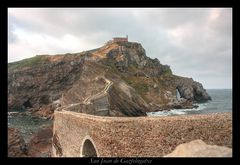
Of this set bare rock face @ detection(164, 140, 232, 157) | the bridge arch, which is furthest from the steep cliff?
bare rock face @ detection(164, 140, 232, 157)

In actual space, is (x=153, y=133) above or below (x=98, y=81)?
below

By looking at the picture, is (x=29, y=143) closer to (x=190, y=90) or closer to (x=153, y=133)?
(x=153, y=133)

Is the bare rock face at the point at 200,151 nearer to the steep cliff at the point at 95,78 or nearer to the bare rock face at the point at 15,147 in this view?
the bare rock face at the point at 15,147

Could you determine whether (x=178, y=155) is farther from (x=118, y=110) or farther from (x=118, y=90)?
(x=118, y=90)

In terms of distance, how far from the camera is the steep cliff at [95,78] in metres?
72.4

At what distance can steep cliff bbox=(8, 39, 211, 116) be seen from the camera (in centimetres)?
7238

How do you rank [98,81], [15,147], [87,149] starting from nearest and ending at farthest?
[87,149] < [15,147] < [98,81]

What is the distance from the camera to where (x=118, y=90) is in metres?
56.8

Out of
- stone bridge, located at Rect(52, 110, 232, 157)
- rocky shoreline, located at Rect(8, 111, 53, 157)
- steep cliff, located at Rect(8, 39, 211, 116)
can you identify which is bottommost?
rocky shoreline, located at Rect(8, 111, 53, 157)

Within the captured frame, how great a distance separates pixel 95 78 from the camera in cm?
6562

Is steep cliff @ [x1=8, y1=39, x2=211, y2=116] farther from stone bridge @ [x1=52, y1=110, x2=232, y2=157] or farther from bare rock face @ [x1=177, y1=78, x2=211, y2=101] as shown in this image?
stone bridge @ [x1=52, y1=110, x2=232, y2=157]

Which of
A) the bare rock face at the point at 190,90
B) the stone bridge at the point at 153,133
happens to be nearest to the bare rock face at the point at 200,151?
the stone bridge at the point at 153,133

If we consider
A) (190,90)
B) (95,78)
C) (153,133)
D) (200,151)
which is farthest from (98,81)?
(200,151)
